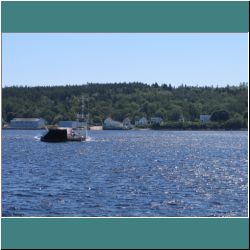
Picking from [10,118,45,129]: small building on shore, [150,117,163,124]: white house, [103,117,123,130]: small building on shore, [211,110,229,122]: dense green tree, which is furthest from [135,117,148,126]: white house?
[10,118,45,129]: small building on shore

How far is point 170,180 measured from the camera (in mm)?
24234

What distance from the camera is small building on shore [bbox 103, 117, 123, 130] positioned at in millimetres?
99125

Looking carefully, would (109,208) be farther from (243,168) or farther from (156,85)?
(156,85)

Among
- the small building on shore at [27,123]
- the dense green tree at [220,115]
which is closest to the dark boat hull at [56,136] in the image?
the small building on shore at [27,123]

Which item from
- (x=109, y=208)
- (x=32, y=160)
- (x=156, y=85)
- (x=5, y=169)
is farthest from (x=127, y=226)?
(x=156, y=85)

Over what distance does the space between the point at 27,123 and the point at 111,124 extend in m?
16.7

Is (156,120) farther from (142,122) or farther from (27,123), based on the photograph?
(27,123)

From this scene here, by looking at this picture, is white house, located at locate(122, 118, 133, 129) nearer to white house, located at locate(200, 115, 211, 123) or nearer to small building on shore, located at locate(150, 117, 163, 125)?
small building on shore, located at locate(150, 117, 163, 125)

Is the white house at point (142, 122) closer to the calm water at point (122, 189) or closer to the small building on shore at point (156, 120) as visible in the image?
the small building on shore at point (156, 120)

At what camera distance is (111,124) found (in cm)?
10250

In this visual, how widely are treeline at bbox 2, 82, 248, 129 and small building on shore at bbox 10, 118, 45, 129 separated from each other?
1.17m

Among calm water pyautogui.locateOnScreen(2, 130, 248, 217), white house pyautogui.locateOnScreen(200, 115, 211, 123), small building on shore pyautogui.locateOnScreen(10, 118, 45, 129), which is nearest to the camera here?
calm water pyautogui.locateOnScreen(2, 130, 248, 217)

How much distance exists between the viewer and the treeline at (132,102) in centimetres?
8300

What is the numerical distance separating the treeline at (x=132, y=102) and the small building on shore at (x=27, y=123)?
3.85ft
